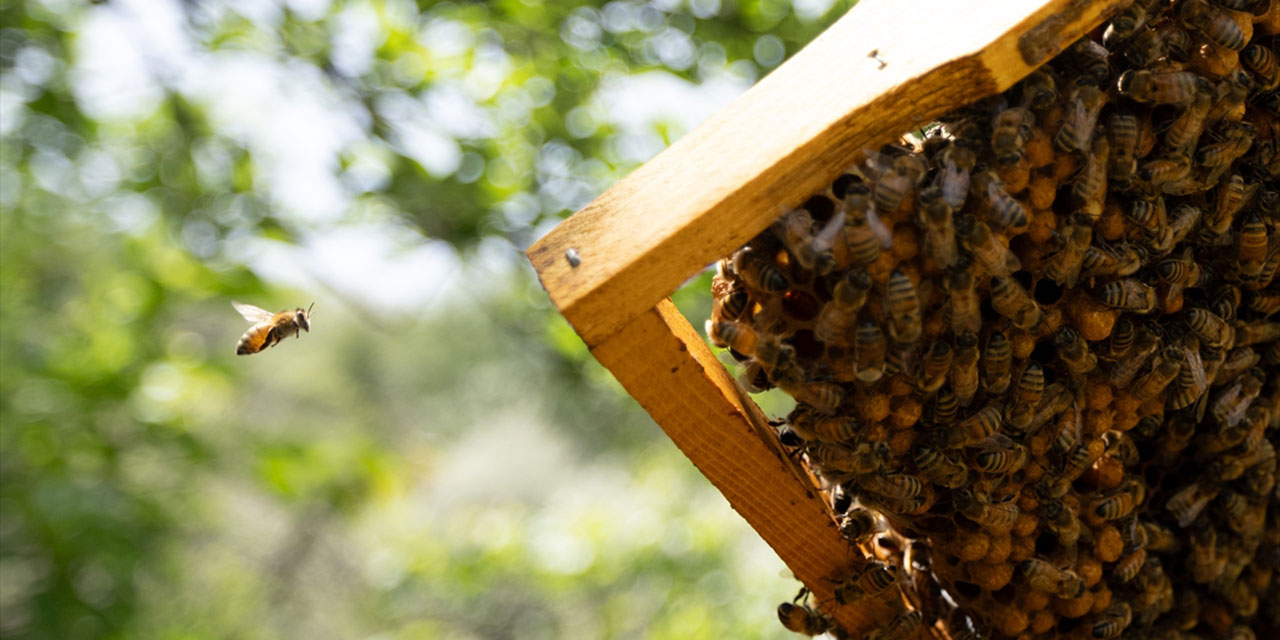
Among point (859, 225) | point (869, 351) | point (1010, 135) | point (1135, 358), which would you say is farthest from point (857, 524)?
point (1010, 135)

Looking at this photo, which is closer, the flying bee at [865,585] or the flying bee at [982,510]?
the flying bee at [982,510]

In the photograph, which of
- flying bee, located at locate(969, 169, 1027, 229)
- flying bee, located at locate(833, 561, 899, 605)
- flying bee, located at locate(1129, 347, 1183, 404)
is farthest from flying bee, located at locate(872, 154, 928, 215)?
flying bee, located at locate(833, 561, 899, 605)

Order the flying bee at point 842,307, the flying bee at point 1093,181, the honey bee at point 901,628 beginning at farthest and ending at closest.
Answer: the honey bee at point 901,628, the flying bee at point 1093,181, the flying bee at point 842,307

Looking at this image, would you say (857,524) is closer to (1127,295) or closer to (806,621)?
(806,621)

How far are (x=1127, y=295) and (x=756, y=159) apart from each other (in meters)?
0.91

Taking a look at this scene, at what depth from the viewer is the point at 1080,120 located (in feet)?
5.61

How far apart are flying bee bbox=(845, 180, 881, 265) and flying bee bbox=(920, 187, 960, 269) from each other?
0.10 m

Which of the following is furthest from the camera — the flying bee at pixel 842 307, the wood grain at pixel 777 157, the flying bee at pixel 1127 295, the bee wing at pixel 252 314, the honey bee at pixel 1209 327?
the bee wing at pixel 252 314

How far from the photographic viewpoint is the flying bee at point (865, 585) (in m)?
2.09

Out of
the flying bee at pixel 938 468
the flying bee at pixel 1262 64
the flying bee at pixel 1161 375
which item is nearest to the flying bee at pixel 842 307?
the flying bee at pixel 938 468

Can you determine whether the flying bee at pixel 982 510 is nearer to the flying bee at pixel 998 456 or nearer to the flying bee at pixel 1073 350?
the flying bee at pixel 998 456

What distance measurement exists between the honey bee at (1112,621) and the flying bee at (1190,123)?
1.20m

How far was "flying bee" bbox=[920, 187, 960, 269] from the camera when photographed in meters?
1.63

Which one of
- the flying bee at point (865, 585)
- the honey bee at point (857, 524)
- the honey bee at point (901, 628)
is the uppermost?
the honey bee at point (857, 524)
